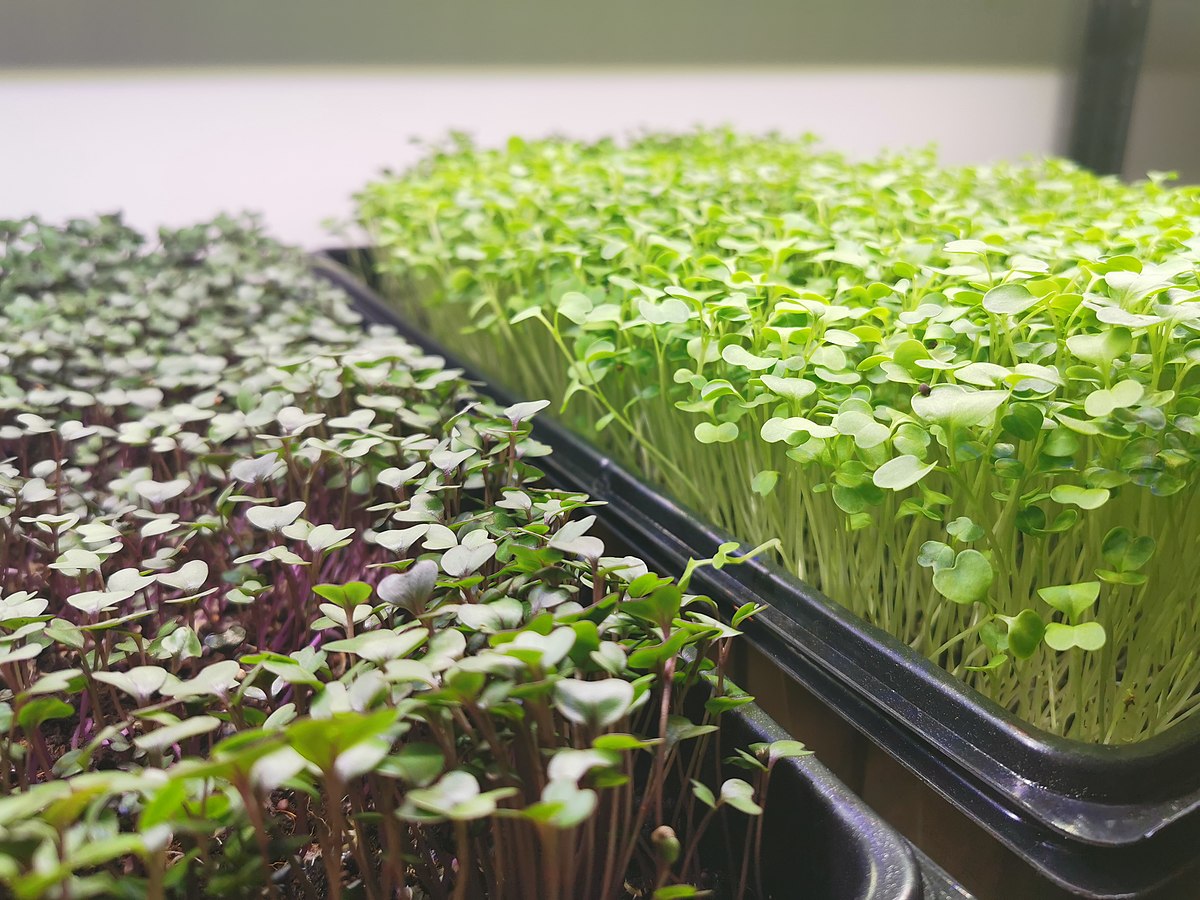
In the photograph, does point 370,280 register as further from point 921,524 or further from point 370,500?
point 921,524

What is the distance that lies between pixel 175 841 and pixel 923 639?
27.1 inches

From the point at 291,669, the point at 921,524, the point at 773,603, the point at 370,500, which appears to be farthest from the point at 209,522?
the point at 921,524

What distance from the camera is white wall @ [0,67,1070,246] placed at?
1932mm

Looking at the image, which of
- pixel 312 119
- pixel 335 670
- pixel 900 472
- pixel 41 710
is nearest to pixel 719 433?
pixel 900 472

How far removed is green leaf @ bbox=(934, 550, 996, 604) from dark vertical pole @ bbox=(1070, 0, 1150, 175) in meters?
3.12

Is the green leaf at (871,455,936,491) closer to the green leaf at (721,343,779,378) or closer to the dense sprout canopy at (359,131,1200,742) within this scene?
the dense sprout canopy at (359,131,1200,742)

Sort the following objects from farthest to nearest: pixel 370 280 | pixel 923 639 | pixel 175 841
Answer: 1. pixel 370 280
2. pixel 923 639
3. pixel 175 841

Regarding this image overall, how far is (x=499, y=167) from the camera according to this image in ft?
5.86

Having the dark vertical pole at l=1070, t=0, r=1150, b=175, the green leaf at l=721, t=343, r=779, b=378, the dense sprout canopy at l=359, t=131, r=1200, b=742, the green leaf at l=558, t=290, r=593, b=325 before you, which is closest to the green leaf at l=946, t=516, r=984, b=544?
the dense sprout canopy at l=359, t=131, r=1200, b=742

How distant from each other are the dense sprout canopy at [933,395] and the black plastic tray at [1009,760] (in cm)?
6

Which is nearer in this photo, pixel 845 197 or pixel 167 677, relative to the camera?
pixel 167 677

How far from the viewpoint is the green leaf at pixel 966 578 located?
0.57 meters

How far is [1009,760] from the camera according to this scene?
56 centimetres

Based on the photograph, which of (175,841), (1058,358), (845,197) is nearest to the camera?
(175,841)
